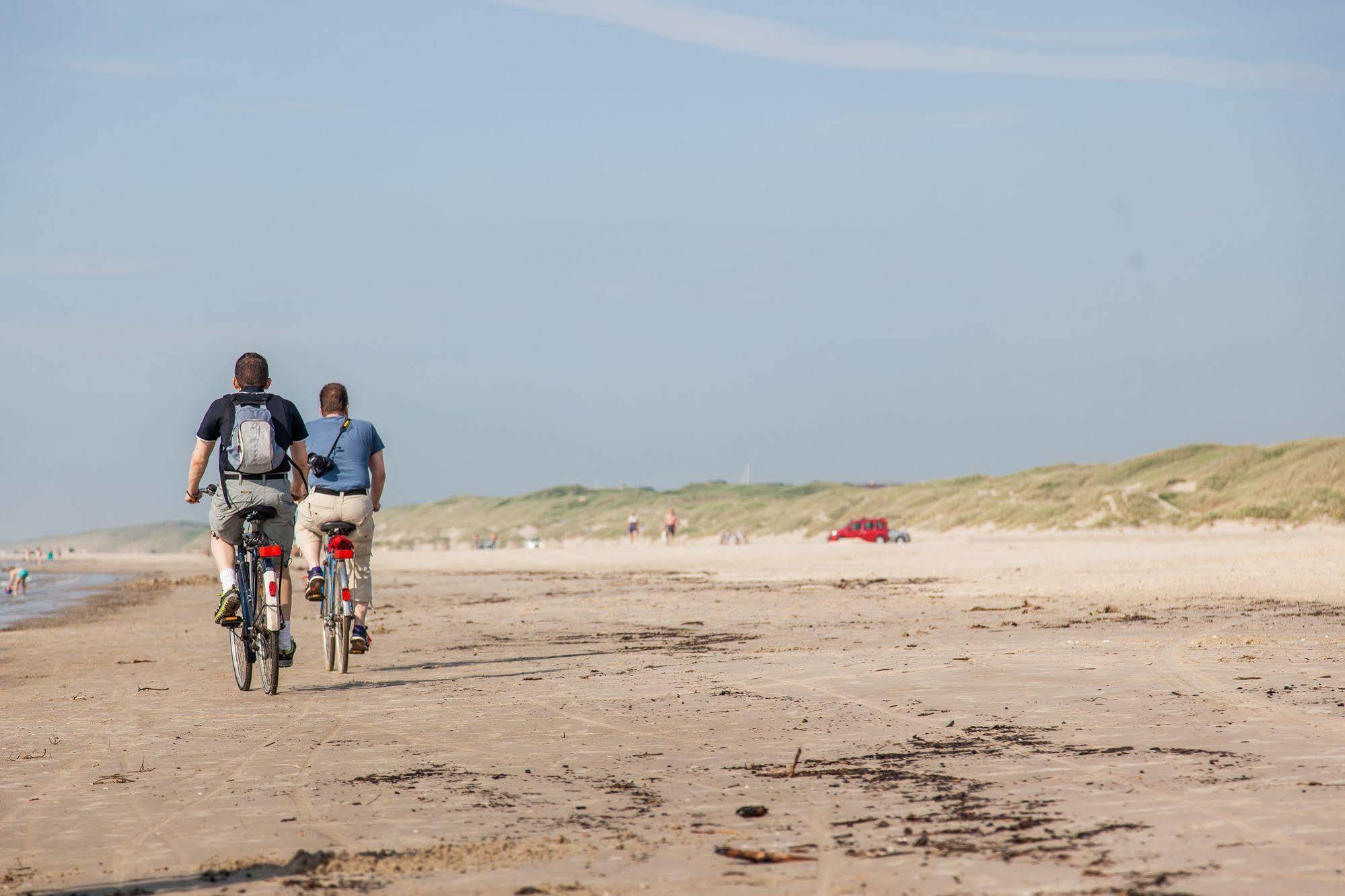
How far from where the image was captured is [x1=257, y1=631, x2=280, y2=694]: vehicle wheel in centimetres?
871

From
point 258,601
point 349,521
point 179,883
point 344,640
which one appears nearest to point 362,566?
point 349,521

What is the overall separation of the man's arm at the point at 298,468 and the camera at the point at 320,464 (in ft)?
1.72

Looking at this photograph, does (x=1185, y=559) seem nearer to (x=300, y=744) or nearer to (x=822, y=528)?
(x=300, y=744)

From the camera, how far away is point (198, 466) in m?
8.74

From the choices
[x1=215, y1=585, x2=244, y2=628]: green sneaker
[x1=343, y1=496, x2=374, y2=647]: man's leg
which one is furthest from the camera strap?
[x1=215, y1=585, x2=244, y2=628]: green sneaker

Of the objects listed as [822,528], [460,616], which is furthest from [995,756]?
[822,528]

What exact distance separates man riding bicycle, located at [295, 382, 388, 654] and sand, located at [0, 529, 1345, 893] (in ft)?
2.72

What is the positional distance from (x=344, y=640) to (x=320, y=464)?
134 centimetres

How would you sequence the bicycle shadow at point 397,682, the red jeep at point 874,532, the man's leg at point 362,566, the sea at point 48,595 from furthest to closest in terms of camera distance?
the red jeep at point 874,532
the sea at point 48,595
the man's leg at point 362,566
the bicycle shadow at point 397,682

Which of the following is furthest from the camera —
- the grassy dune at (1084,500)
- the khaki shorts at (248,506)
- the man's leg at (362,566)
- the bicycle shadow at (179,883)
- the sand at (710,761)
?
the grassy dune at (1084,500)

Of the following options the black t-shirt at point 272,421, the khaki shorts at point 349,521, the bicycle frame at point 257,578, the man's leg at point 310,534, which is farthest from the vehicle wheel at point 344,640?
the black t-shirt at point 272,421

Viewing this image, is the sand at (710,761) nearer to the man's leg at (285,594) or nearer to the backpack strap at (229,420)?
the man's leg at (285,594)

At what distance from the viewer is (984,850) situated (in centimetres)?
409

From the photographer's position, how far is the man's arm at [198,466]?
8.70 metres
